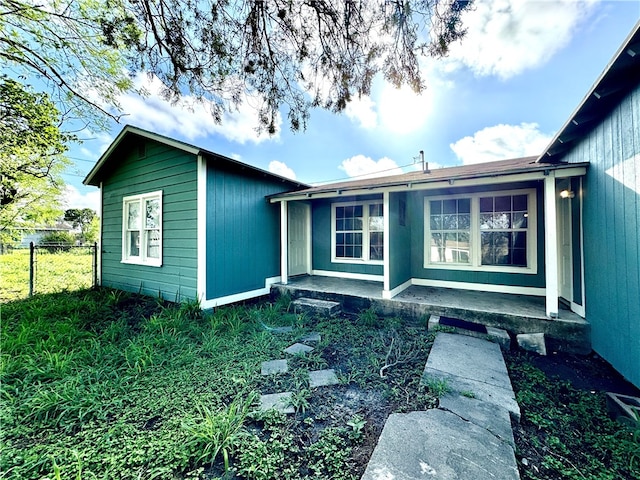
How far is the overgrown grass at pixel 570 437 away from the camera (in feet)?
5.65

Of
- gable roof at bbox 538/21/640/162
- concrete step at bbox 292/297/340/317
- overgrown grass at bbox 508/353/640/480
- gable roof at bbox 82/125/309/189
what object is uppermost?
gable roof at bbox 82/125/309/189

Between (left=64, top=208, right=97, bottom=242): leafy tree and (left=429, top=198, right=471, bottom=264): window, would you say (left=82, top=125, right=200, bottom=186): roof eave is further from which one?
(left=64, top=208, right=97, bottom=242): leafy tree

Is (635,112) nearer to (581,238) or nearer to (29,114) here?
(581,238)

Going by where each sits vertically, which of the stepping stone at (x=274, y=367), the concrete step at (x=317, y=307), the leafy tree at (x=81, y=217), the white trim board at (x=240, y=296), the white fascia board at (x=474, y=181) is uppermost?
the leafy tree at (x=81, y=217)

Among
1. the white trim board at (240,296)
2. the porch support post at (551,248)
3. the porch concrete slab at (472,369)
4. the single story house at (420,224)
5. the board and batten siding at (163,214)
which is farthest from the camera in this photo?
the board and batten siding at (163,214)

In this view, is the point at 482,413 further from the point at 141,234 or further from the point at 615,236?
the point at 141,234

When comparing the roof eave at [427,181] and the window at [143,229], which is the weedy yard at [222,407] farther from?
the roof eave at [427,181]

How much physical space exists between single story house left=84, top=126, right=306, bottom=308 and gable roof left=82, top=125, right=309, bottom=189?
0.02 meters

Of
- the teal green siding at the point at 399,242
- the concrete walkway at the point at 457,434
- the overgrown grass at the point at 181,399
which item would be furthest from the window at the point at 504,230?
the concrete walkway at the point at 457,434

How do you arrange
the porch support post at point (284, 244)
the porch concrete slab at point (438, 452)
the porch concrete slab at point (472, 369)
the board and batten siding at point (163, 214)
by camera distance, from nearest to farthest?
1. the porch concrete slab at point (438, 452)
2. the porch concrete slab at point (472, 369)
3. the board and batten siding at point (163, 214)
4. the porch support post at point (284, 244)

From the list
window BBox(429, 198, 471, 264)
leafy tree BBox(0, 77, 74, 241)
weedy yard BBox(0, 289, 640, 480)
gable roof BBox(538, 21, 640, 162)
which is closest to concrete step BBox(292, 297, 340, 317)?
weedy yard BBox(0, 289, 640, 480)

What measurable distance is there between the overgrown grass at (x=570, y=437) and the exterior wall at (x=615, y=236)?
2.42ft

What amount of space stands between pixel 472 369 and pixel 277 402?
2.17 metres

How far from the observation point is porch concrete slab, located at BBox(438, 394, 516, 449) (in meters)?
1.98
